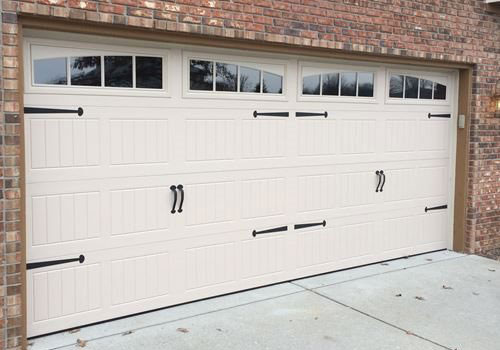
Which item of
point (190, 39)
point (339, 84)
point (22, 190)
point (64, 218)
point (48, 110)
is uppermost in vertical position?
point (190, 39)

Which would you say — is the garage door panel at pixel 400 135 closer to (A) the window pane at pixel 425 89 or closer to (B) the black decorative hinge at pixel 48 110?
(A) the window pane at pixel 425 89

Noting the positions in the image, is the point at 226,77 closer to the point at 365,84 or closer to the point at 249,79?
the point at 249,79

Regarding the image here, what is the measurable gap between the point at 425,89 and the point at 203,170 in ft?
11.3

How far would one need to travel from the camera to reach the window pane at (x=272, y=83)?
545 cm

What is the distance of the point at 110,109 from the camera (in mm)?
4500

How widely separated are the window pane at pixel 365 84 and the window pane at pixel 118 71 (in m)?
2.82

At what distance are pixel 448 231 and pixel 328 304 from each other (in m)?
3.01

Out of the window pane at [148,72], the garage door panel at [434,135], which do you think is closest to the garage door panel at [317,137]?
the garage door panel at [434,135]

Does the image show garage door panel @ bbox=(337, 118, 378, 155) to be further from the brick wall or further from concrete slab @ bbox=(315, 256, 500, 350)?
concrete slab @ bbox=(315, 256, 500, 350)

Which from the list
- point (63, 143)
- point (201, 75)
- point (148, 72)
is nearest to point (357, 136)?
point (201, 75)

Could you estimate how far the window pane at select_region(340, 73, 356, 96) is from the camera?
6070 millimetres

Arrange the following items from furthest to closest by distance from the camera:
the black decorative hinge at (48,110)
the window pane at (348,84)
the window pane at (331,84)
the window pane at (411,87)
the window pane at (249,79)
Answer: the window pane at (411,87)
the window pane at (348,84)
the window pane at (331,84)
the window pane at (249,79)
the black decorative hinge at (48,110)

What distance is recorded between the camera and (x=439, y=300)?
5328 millimetres

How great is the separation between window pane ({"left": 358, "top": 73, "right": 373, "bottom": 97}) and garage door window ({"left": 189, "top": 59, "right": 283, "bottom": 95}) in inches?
45.9
